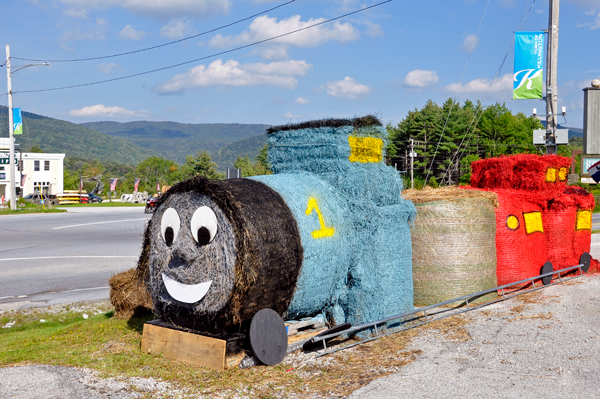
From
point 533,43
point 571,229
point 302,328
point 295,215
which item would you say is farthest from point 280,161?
point 533,43

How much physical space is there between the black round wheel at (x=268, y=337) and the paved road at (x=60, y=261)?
12.1 feet

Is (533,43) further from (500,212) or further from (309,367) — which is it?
(309,367)

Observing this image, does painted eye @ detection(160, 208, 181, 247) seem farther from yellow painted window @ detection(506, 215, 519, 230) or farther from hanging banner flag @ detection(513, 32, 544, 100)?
hanging banner flag @ detection(513, 32, 544, 100)

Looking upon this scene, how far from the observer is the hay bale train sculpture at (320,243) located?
5.32m

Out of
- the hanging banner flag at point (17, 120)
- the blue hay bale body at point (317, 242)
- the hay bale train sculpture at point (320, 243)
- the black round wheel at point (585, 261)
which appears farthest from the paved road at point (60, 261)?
the hanging banner flag at point (17, 120)

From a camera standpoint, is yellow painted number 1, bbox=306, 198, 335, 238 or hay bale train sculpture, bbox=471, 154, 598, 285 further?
hay bale train sculpture, bbox=471, 154, 598, 285

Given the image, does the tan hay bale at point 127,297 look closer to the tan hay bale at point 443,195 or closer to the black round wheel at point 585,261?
the tan hay bale at point 443,195

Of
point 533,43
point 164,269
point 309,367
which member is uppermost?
point 533,43

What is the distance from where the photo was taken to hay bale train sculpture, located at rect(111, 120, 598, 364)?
5.32 metres

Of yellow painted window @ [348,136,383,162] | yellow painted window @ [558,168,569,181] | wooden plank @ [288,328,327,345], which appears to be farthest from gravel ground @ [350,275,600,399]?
yellow painted window @ [558,168,569,181]

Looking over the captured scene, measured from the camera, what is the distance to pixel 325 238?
598cm

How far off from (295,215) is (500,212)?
4513 mm

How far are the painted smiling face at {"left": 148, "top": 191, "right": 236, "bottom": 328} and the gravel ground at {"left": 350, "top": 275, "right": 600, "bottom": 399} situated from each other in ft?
5.81

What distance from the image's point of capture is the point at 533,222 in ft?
30.5
